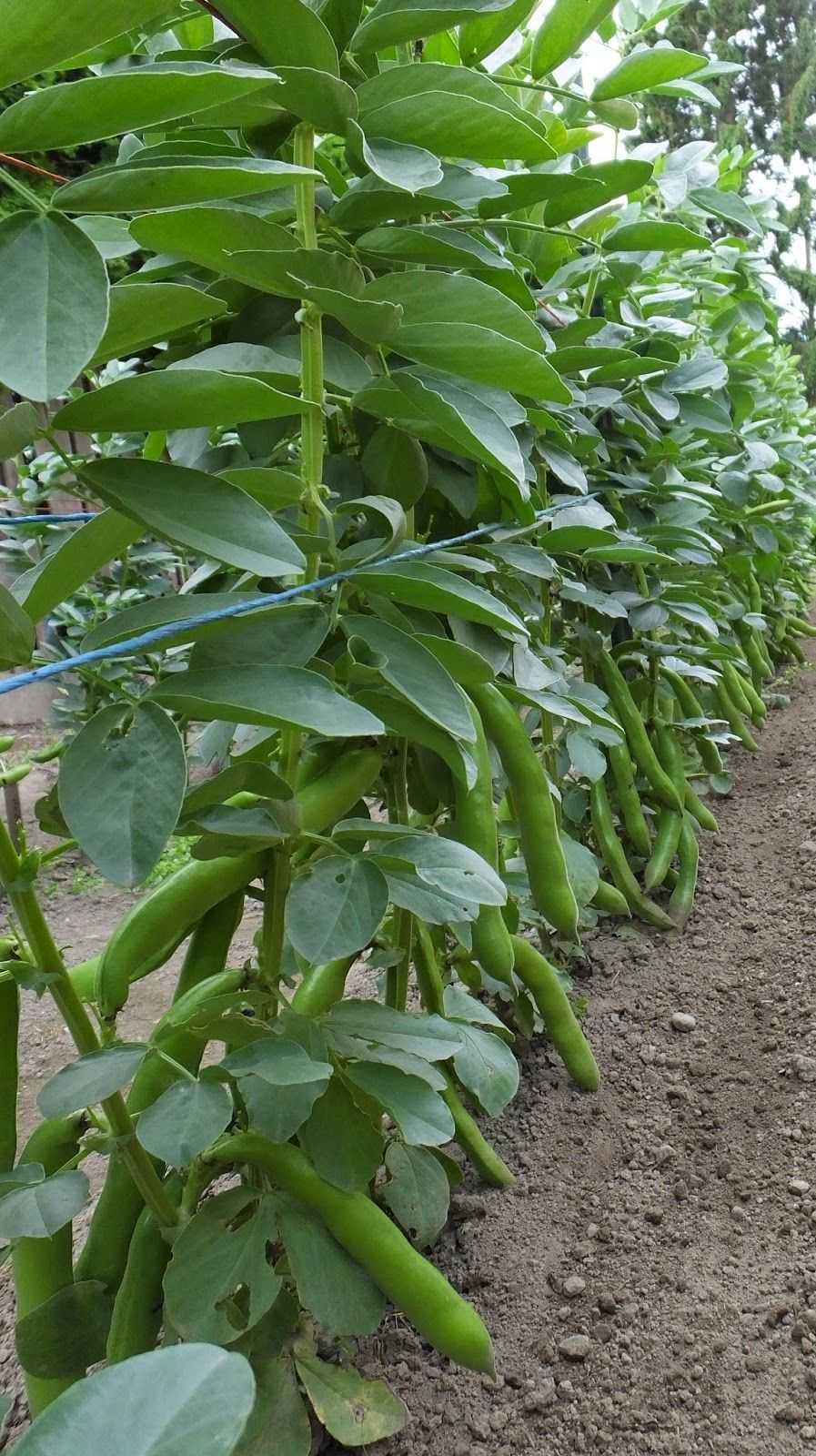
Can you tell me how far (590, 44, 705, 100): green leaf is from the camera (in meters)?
1.00

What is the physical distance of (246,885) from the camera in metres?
0.86

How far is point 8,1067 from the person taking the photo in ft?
2.44

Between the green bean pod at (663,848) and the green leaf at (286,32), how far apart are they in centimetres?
168

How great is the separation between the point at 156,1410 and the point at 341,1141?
56 cm

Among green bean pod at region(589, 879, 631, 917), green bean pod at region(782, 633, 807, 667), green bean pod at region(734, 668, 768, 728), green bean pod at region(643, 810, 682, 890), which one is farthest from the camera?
green bean pod at region(782, 633, 807, 667)

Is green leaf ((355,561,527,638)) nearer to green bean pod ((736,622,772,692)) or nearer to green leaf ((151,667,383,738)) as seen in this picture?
green leaf ((151,667,383,738))

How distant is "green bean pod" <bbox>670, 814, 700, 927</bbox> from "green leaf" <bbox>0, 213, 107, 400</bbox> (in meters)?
1.88

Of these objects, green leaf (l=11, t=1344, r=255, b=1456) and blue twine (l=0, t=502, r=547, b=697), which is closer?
green leaf (l=11, t=1344, r=255, b=1456)

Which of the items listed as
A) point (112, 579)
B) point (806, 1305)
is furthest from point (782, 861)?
point (112, 579)

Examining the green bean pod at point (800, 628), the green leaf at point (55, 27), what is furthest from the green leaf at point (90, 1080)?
the green bean pod at point (800, 628)

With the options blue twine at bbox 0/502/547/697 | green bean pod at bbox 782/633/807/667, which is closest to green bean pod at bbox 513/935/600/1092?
blue twine at bbox 0/502/547/697

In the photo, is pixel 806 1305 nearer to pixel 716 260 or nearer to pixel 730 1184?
pixel 730 1184

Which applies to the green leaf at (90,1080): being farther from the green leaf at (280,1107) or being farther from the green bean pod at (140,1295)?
the green bean pod at (140,1295)

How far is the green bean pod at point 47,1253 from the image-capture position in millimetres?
775
